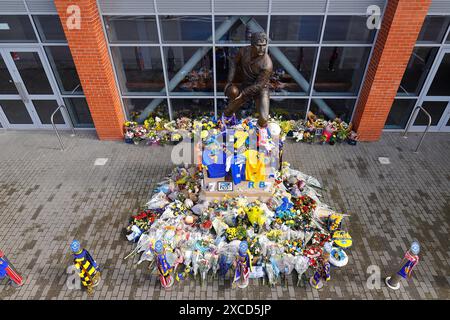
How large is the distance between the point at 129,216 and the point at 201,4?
16.5 feet

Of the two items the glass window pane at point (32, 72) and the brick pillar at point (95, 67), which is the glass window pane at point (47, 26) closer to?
the glass window pane at point (32, 72)

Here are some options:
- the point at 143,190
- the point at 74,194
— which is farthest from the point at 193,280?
the point at 74,194

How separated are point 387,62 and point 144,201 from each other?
656 centimetres

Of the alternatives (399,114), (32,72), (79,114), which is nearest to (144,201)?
(79,114)

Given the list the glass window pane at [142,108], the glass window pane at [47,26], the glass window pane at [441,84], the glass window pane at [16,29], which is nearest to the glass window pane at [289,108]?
the glass window pane at [142,108]

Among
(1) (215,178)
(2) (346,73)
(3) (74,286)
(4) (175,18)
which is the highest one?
(4) (175,18)

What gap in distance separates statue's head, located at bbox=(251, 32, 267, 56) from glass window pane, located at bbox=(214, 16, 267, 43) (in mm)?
2509

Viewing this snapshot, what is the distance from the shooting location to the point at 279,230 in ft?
20.2

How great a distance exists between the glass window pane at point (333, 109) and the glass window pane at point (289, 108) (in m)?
0.29

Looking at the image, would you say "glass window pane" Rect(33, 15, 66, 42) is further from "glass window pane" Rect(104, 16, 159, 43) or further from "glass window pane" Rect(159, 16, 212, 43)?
"glass window pane" Rect(159, 16, 212, 43)

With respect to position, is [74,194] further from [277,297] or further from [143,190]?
[277,297]

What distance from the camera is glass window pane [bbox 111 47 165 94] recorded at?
8.69m

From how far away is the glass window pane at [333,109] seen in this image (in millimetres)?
8953

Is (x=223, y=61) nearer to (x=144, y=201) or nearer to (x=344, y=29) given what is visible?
(x=144, y=201)
